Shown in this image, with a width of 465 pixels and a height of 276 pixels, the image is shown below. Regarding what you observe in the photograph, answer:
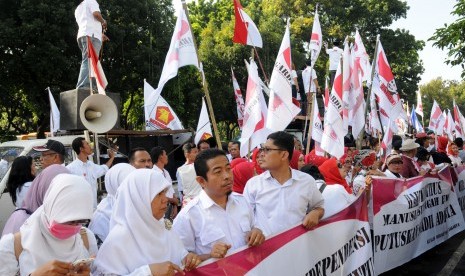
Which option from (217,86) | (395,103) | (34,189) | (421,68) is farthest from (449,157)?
(421,68)

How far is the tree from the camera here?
12.1 m

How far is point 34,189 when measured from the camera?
379cm

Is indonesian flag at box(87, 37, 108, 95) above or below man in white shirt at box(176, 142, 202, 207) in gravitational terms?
above

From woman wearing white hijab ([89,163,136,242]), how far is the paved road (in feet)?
10.5

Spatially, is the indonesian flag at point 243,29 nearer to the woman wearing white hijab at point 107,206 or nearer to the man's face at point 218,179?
the woman wearing white hijab at point 107,206

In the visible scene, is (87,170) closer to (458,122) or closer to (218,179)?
(218,179)

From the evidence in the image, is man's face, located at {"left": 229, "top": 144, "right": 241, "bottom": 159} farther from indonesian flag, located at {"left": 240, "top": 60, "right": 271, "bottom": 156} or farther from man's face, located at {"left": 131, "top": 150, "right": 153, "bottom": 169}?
man's face, located at {"left": 131, "top": 150, "right": 153, "bottom": 169}

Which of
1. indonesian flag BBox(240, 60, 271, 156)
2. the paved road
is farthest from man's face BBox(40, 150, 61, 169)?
the paved road

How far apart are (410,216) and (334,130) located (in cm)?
170

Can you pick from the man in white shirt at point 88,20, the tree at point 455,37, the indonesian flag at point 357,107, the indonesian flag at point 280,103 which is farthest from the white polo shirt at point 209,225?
the tree at point 455,37

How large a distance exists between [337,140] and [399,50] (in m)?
29.7

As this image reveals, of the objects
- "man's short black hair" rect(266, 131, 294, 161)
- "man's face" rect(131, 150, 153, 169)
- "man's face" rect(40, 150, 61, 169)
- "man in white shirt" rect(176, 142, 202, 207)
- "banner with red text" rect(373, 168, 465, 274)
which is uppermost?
"man's short black hair" rect(266, 131, 294, 161)

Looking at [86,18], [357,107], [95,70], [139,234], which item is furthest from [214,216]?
[86,18]

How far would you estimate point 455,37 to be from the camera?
39.5 ft
